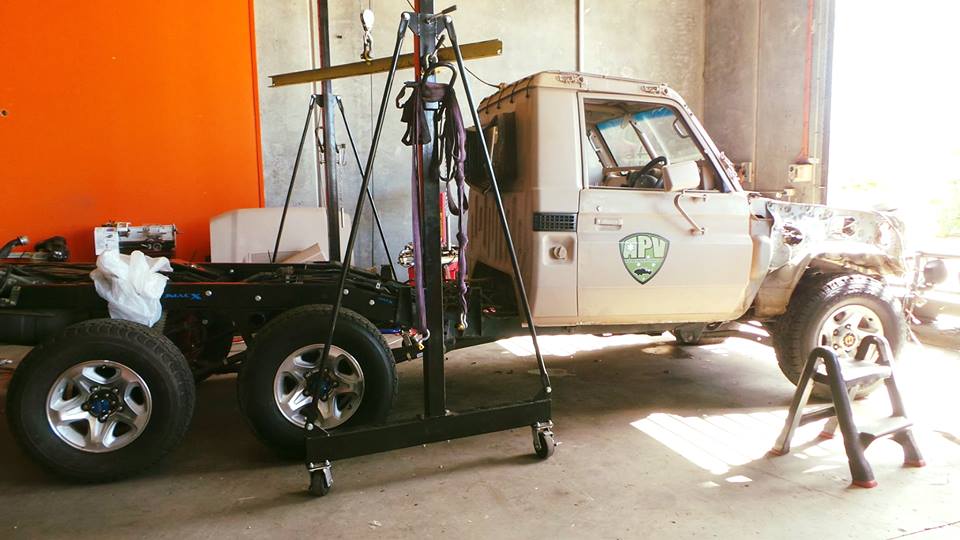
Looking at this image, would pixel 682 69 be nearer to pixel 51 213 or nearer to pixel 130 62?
pixel 130 62

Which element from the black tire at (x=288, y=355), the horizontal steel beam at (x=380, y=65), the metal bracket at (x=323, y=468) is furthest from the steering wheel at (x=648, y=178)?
the metal bracket at (x=323, y=468)

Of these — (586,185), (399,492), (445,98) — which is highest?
(445,98)

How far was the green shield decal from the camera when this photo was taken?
3.72 meters

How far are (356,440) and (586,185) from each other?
1921 mm

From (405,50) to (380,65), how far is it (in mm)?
3942

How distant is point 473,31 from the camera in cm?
834

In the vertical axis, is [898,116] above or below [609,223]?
above

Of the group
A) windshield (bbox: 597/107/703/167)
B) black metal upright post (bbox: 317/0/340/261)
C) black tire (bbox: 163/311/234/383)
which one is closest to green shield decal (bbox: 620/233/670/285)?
windshield (bbox: 597/107/703/167)

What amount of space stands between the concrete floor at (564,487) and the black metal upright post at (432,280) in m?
0.44

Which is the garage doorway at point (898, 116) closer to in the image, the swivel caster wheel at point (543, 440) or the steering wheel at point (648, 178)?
the steering wheel at point (648, 178)

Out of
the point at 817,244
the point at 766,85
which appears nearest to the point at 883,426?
the point at 817,244

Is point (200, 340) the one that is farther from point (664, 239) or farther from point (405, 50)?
point (405, 50)

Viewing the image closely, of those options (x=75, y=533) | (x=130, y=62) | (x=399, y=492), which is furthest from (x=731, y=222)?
(x=130, y=62)

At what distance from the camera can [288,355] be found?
126 inches
